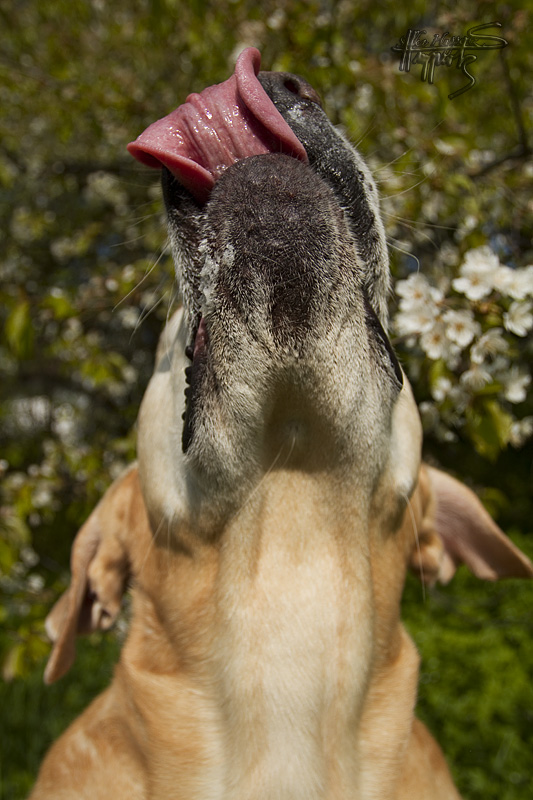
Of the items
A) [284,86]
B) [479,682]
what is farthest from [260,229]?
[479,682]

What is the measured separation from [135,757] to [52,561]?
4739mm

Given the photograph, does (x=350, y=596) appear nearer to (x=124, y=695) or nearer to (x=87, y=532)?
(x=124, y=695)

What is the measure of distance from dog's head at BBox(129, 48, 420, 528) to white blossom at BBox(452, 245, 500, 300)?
67 cm

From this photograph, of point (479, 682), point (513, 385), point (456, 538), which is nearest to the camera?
point (513, 385)

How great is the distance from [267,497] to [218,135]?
83 centimetres

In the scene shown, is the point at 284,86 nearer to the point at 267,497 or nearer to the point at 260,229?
the point at 260,229

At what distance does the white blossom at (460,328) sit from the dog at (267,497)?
14.2 inches

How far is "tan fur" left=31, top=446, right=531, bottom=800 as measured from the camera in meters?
1.66

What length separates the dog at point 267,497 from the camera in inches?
55.2

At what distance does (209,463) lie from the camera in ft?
5.07

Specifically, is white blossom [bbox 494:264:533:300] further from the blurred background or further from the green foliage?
the green foliage

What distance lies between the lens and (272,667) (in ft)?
5.48

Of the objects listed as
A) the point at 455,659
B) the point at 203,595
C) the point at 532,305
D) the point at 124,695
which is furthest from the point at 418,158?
the point at 455,659

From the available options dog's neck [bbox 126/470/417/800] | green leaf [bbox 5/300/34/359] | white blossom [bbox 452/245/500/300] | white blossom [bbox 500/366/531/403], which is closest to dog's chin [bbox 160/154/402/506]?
dog's neck [bbox 126/470/417/800]
